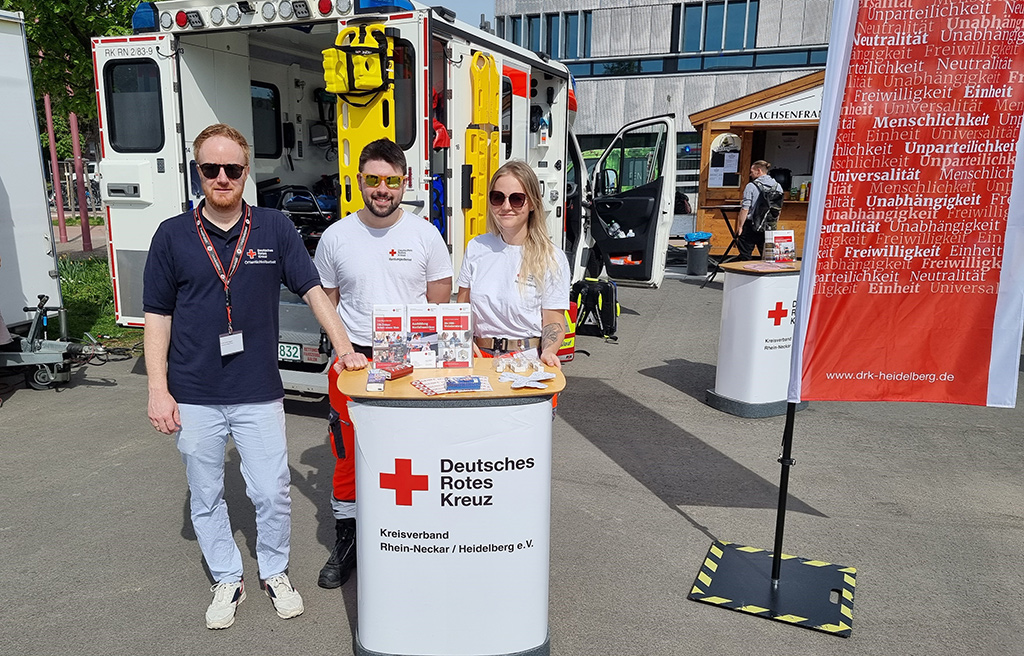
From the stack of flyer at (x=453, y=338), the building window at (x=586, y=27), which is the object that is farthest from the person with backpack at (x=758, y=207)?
the building window at (x=586, y=27)

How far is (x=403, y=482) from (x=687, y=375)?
469 cm

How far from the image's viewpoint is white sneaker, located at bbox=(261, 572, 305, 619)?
117 inches

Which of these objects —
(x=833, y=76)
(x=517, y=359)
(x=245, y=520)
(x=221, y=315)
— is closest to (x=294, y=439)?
(x=245, y=520)

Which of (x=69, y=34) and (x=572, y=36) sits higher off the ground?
(x=572, y=36)

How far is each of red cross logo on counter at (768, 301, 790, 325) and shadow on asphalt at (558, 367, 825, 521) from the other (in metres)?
1.04

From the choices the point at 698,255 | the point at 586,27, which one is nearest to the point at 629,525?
the point at 698,255

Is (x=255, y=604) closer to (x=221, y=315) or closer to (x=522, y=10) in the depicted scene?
(x=221, y=315)

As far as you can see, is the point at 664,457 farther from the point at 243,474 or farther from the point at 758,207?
the point at 758,207

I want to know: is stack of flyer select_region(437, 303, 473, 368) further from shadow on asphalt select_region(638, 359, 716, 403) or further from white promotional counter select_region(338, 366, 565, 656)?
shadow on asphalt select_region(638, 359, 716, 403)

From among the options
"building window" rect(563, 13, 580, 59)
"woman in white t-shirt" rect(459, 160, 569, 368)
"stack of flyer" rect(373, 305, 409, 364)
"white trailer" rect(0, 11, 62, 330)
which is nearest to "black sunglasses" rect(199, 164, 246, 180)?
"stack of flyer" rect(373, 305, 409, 364)

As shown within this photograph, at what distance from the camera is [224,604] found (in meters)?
2.96

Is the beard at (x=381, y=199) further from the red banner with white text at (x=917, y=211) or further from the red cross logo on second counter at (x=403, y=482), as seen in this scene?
the red banner with white text at (x=917, y=211)

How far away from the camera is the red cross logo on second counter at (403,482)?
242 cm

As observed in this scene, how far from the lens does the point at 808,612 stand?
10.1 feet
